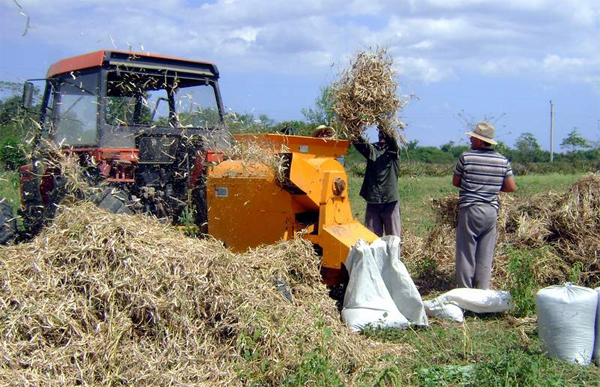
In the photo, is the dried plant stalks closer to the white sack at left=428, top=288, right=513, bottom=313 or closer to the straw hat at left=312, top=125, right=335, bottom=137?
the white sack at left=428, top=288, right=513, bottom=313

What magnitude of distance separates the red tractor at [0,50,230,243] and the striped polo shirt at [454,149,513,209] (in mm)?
2554

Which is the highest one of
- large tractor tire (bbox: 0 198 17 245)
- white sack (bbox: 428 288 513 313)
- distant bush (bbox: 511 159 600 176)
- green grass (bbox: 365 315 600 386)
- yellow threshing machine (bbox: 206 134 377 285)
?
yellow threshing machine (bbox: 206 134 377 285)

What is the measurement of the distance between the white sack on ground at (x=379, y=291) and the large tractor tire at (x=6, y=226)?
11.6ft

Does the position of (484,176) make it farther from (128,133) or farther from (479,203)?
(128,133)

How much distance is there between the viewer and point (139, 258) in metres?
4.50

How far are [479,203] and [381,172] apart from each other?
1.19 m

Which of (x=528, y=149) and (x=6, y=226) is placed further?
(x=528, y=149)

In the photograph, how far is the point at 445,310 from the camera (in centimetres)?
610

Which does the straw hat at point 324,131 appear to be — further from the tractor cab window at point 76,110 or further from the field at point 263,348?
the tractor cab window at point 76,110

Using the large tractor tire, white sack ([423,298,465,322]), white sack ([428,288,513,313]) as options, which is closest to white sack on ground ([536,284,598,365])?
white sack ([423,298,465,322])

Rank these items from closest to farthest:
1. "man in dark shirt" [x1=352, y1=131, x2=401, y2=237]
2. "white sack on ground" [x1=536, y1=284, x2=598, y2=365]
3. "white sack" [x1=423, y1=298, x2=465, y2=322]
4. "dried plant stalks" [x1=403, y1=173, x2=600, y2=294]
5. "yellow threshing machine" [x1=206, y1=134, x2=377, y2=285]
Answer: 1. "white sack on ground" [x1=536, y1=284, x2=598, y2=365]
2. "yellow threshing machine" [x1=206, y1=134, x2=377, y2=285]
3. "white sack" [x1=423, y1=298, x2=465, y2=322]
4. "man in dark shirt" [x1=352, y1=131, x2=401, y2=237]
5. "dried plant stalks" [x1=403, y1=173, x2=600, y2=294]

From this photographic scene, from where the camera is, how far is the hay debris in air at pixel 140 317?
4.16m

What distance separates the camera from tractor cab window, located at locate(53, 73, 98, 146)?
639 cm

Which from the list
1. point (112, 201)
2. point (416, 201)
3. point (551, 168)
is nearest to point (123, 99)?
point (112, 201)
